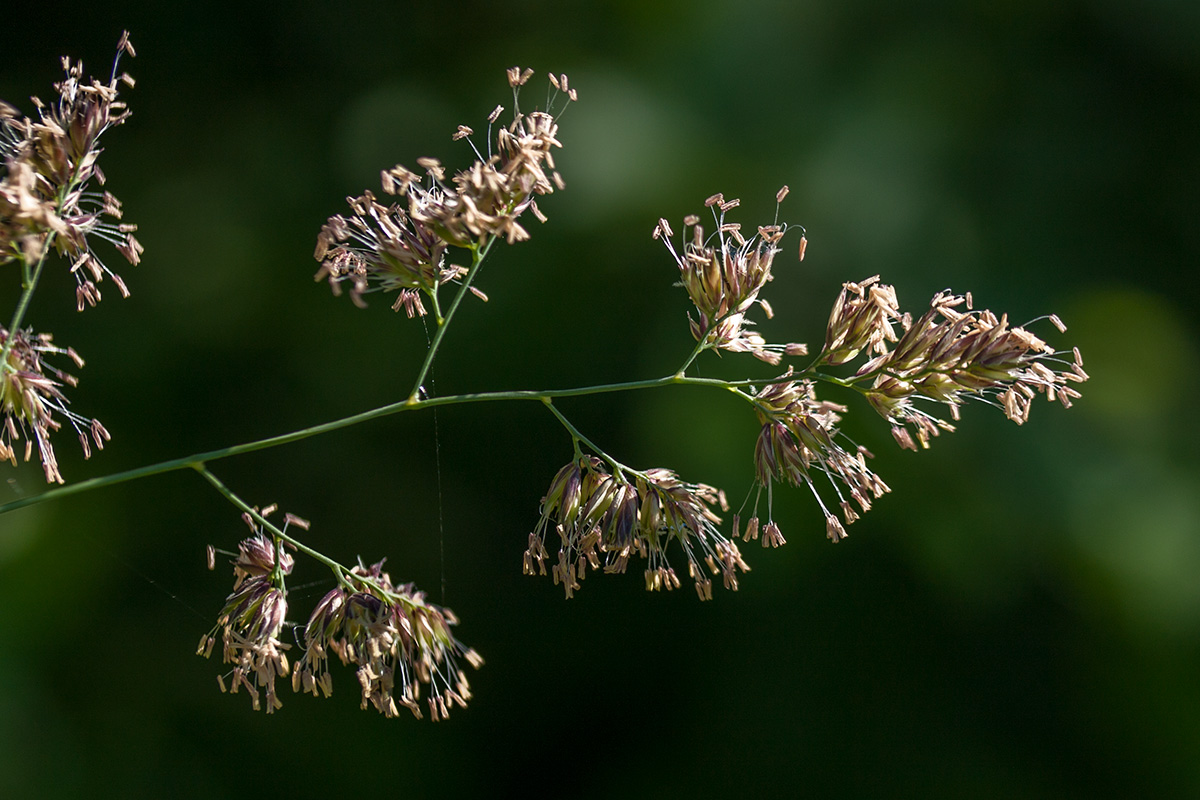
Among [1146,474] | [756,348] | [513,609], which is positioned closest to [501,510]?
[513,609]

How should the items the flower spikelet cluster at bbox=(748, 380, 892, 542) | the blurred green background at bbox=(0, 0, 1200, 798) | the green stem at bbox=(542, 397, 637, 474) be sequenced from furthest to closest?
1. the blurred green background at bbox=(0, 0, 1200, 798)
2. the flower spikelet cluster at bbox=(748, 380, 892, 542)
3. the green stem at bbox=(542, 397, 637, 474)

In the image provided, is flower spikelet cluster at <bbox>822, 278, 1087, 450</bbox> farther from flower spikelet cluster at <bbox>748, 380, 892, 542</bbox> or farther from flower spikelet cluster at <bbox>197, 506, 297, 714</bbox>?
flower spikelet cluster at <bbox>197, 506, 297, 714</bbox>

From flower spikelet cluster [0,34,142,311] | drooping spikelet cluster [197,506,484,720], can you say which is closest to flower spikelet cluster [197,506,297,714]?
drooping spikelet cluster [197,506,484,720]

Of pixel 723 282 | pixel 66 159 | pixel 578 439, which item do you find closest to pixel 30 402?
pixel 66 159

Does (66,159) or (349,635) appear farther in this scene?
(349,635)

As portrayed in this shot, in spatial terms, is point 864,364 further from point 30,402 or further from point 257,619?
point 30,402
